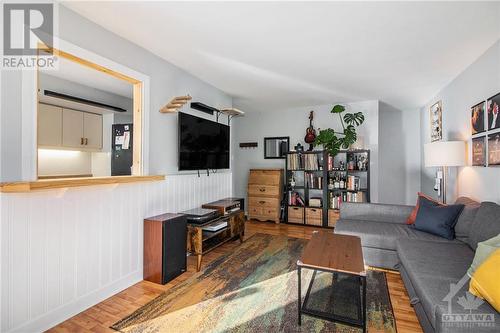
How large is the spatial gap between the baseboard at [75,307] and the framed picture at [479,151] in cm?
377

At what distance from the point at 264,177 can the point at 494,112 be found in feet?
11.7

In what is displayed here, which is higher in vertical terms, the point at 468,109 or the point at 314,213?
the point at 468,109

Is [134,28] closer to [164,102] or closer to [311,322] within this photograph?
[164,102]

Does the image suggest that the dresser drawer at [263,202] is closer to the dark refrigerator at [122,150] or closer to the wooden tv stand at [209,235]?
the wooden tv stand at [209,235]

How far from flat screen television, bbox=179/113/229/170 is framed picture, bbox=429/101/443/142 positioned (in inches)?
132

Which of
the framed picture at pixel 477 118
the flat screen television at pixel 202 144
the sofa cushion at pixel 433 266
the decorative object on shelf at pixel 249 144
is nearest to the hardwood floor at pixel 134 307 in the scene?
the sofa cushion at pixel 433 266

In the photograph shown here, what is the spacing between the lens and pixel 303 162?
4.96 metres

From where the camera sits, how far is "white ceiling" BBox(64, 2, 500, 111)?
6.21ft

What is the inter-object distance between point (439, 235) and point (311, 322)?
5.56ft

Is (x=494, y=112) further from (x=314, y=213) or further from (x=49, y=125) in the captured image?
(x=49, y=125)

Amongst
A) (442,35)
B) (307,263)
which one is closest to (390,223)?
(307,263)

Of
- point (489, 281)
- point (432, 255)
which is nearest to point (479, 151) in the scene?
point (432, 255)

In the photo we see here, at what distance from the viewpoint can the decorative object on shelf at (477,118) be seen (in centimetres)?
257

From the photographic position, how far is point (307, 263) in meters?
1.82
